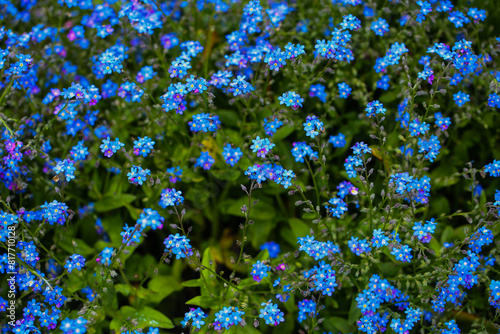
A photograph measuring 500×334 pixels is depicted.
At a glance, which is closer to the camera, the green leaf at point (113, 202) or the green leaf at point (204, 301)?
the green leaf at point (204, 301)

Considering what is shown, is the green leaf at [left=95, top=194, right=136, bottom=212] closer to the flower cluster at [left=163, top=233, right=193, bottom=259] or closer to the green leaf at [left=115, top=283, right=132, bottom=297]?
the green leaf at [left=115, top=283, right=132, bottom=297]

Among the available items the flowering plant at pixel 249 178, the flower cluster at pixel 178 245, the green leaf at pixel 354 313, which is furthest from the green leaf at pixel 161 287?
the green leaf at pixel 354 313

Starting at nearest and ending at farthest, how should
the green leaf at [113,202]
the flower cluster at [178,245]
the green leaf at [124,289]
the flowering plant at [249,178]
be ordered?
1. the flower cluster at [178,245]
2. the flowering plant at [249,178]
3. the green leaf at [124,289]
4. the green leaf at [113,202]

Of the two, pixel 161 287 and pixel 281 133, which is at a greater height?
pixel 281 133

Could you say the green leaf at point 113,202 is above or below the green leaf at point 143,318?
above

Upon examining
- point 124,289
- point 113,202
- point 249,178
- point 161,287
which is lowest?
point 124,289

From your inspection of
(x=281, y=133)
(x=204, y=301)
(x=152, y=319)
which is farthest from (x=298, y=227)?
(x=152, y=319)

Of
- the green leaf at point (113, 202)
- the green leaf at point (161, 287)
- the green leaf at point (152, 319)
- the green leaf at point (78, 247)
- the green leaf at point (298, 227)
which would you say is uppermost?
the green leaf at point (113, 202)

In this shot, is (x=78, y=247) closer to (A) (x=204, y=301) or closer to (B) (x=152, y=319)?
(B) (x=152, y=319)

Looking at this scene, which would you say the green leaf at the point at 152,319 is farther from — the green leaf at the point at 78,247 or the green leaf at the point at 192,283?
the green leaf at the point at 78,247

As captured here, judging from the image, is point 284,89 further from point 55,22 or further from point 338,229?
point 55,22
